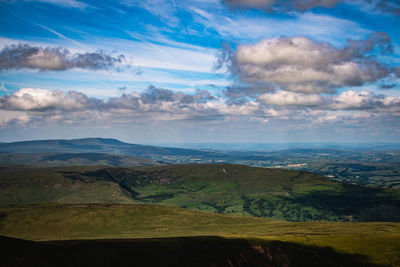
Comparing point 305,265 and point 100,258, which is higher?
point 100,258

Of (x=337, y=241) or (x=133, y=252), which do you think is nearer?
(x=133, y=252)

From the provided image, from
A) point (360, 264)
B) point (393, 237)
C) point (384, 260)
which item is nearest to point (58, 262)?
point (360, 264)

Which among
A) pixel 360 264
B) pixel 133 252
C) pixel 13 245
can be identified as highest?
pixel 13 245

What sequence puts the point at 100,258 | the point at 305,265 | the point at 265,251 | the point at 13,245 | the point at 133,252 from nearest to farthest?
the point at 13,245 < the point at 100,258 < the point at 133,252 < the point at 305,265 < the point at 265,251

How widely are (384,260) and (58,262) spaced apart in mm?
137939

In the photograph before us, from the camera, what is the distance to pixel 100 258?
358ft

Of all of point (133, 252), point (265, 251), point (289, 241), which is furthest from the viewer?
point (289, 241)

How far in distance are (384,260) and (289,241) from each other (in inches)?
1660

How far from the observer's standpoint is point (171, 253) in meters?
123

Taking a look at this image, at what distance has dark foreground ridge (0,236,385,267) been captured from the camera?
9962 cm

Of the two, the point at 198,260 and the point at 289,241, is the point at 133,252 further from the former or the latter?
the point at 289,241

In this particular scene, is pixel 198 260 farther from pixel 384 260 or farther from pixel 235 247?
pixel 384 260

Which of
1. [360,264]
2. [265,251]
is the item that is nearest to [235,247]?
[265,251]

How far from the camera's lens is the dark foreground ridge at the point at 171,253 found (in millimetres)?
99625
